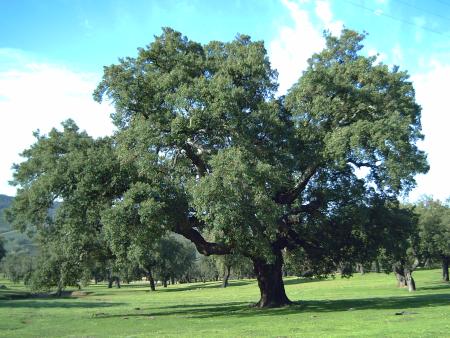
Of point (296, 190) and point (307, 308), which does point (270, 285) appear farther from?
point (296, 190)

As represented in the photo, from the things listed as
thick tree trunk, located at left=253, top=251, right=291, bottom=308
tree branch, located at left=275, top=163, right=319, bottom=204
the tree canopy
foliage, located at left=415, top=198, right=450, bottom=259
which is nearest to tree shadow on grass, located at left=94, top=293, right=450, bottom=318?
thick tree trunk, located at left=253, top=251, right=291, bottom=308

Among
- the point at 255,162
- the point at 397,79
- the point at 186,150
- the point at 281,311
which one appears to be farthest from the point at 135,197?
the point at 397,79

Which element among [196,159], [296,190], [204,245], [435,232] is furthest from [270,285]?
[435,232]

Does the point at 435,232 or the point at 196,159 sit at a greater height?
the point at 196,159

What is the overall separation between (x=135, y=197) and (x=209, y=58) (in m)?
12.4

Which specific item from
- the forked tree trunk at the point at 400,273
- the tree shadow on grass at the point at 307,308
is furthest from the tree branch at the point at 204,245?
the forked tree trunk at the point at 400,273

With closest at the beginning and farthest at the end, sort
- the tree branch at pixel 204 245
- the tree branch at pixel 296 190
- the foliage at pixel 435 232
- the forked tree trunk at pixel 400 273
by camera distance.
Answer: the tree branch at pixel 296 190 → the tree branch at pixel 204 245 → the forked tree trunk at pixel 400 273 → the foliage at pixel 435 232

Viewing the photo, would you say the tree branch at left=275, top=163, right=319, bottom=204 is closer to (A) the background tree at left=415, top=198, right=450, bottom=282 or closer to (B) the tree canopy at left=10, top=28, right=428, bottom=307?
(B) the tree canopy at left=10, top=28, right=428, bottom=307

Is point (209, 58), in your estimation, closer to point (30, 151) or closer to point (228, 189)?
point (228, 189)

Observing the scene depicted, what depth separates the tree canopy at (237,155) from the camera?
27.4m

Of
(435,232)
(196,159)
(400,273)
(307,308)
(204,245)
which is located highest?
(196,159)

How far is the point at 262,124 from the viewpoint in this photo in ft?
99.9

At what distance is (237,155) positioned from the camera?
26.6m

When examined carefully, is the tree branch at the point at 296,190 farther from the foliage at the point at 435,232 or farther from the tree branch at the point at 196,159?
the foliage at the point at 435,232
